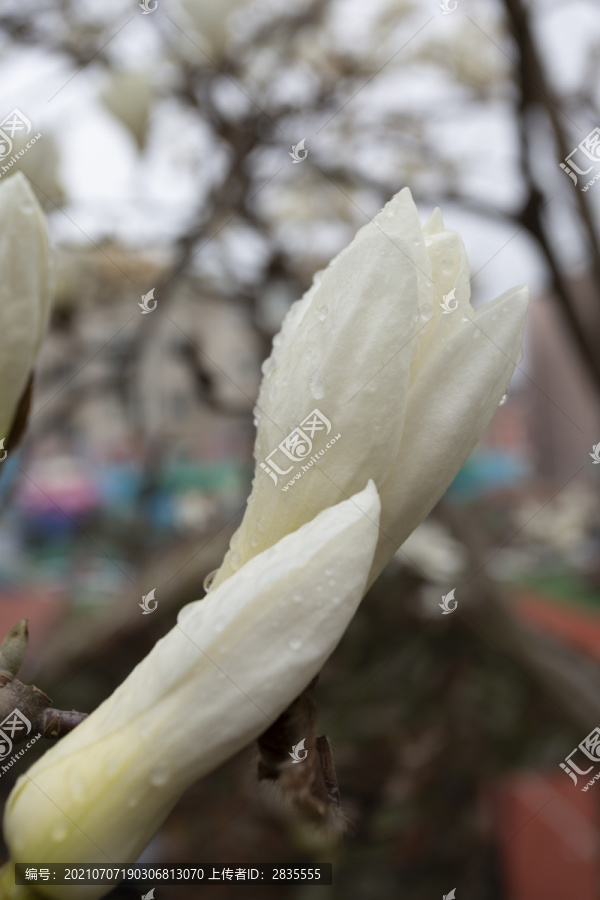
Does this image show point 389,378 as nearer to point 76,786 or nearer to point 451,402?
point 451,402

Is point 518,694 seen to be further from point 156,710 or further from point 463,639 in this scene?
point 156,710

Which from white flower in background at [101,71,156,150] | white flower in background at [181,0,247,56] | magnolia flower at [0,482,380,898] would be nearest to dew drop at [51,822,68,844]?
magnolia flower at [0,482,380,898]

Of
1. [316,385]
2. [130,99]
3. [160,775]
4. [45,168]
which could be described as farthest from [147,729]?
[130,99]

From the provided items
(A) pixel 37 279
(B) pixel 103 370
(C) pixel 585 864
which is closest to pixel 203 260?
(B) pixel 103 370

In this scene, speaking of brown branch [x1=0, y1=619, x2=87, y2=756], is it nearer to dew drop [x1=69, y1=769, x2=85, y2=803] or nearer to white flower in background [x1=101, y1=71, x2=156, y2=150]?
dew drop [x1=69, y1=769, x2=85, y2=803]

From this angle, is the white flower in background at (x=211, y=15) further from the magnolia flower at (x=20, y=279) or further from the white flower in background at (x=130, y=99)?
the magnolia flower at (x=20, y=279)
